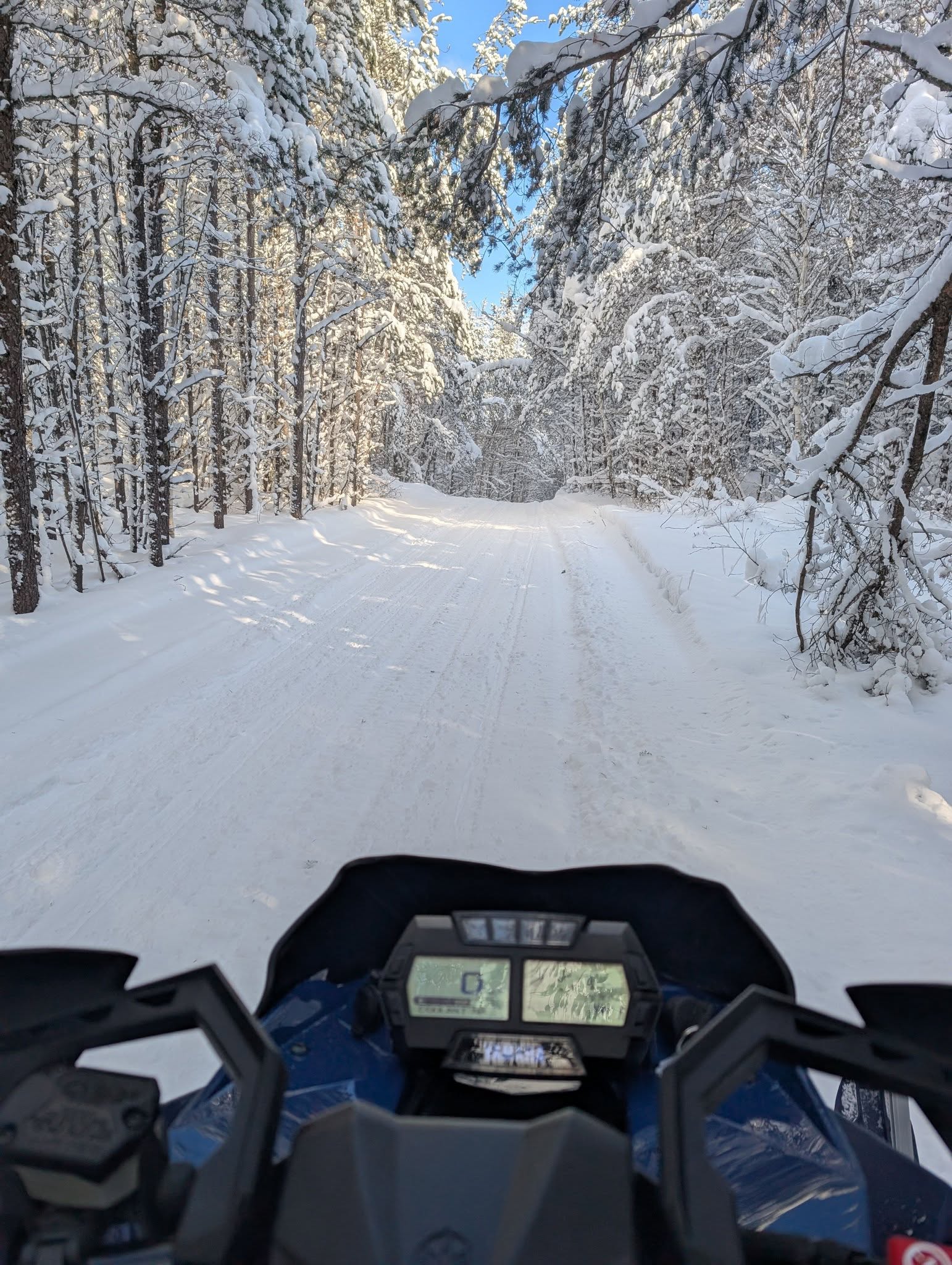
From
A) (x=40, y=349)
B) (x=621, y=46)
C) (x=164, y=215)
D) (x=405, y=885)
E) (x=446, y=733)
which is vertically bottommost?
(x=446, y=733)

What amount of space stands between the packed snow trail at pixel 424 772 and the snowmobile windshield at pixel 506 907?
1178 millimetres

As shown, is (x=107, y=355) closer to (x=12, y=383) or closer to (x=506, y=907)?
(x=12, y=383)

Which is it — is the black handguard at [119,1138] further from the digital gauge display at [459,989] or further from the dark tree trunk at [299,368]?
the dark tree trunk at [299,368]

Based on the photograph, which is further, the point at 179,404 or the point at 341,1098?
the point at 179,404

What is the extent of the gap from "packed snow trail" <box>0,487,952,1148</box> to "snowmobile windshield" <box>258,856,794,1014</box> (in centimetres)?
118

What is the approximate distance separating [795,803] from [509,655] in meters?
3.17

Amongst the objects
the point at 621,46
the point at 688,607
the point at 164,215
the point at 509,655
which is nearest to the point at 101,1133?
Answer: the point at 621,46

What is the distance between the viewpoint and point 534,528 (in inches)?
708

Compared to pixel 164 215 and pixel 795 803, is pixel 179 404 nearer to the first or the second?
pixel 164 215

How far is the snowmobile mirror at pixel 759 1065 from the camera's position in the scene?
0.87m

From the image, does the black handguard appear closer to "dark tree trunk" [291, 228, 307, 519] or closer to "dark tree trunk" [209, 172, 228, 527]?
"dark tree trunk" [209, 172, 228, 527]

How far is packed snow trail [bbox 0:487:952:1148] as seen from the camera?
307cm

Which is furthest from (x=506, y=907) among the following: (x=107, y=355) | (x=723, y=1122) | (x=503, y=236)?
(x=107, y=355)

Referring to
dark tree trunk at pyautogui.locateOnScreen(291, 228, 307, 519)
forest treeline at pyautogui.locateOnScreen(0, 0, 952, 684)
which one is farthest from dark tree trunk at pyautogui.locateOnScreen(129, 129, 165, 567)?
dark tree trunk at pyautogui.locateOnScreen(291, 228, 307, 519)
